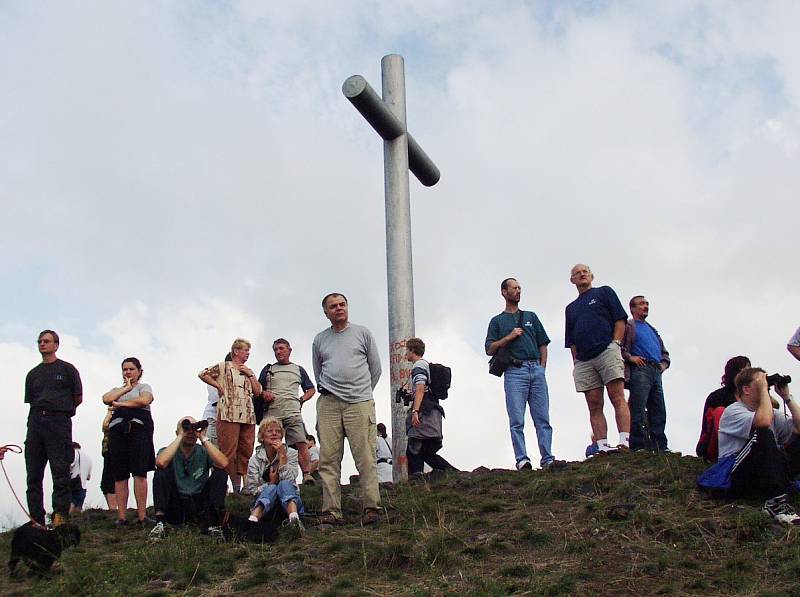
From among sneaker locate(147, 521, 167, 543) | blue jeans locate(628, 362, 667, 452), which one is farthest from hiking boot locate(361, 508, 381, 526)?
blue jeans locate(628, 362, 667, 452)

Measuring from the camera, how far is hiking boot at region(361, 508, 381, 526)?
884 centimetres

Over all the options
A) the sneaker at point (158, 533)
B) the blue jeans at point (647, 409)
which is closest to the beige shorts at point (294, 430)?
the sneaker at point (158, 533)

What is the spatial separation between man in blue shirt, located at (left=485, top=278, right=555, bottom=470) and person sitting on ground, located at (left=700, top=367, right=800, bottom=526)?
237cm

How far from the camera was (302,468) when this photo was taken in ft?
38.2

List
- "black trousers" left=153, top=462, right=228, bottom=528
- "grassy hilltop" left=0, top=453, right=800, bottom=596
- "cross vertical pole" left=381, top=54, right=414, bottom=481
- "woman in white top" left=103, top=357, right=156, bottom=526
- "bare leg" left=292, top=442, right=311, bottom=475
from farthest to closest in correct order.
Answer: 1. "cross vertical pole" left=381, top=54, right=414, bottom=481
2. "bare leg" left=292, top=442, right=311, bottom=475
3. "woman in white top" left=103, top=357, right=156, bottom=526
4. "black trousers" left=153, top=462, right=228, bottom=528
5. "grassy hilltop" left=0, top=453, right=800, bottom=596

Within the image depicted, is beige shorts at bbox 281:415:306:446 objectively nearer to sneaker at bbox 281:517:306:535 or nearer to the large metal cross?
the large metal cross

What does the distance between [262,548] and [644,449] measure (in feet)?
13.6

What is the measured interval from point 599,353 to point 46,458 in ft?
17.8

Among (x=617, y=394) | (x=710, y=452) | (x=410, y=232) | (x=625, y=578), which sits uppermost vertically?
(x=410, y=232)

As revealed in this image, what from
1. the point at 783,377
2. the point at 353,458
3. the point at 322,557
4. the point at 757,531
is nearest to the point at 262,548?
the point at 322,557

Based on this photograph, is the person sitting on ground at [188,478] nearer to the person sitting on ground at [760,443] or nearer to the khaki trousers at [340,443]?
the khaki trousers at [340,443]

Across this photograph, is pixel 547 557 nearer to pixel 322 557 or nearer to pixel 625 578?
pixel 625 578

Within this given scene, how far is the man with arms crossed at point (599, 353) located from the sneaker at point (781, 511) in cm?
261

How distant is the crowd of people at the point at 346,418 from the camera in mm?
8453
